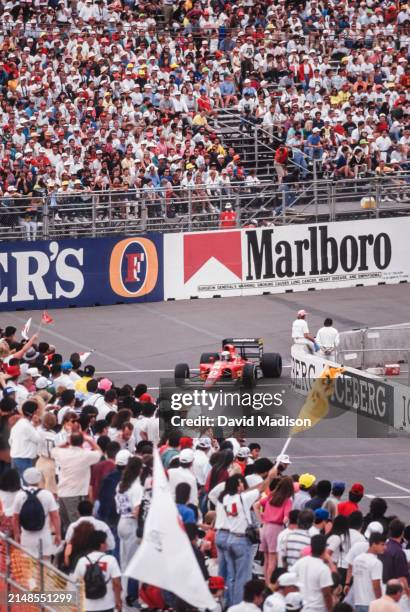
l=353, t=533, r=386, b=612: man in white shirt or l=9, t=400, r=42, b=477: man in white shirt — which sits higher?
l=9, t=400, r=42, b=477: man in white shirt

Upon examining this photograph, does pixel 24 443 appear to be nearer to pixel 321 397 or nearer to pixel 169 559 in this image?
pixel 169 559

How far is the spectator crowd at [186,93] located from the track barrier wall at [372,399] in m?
11.1

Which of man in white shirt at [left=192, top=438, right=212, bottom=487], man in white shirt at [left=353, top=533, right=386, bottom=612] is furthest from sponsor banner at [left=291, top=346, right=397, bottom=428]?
man in white shirt at [left=353, top=533, right=386, bottom=612]

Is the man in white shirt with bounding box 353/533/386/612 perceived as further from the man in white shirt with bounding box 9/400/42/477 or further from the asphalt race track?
the asphalt race track

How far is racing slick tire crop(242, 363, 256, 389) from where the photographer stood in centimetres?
2919

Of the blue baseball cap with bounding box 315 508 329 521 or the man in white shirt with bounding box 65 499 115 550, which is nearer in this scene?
the man in white shirt with bounding box 65 499 115 550

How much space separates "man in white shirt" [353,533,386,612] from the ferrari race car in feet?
43.3

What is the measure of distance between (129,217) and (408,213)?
8.08 m

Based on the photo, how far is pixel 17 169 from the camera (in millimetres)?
37062

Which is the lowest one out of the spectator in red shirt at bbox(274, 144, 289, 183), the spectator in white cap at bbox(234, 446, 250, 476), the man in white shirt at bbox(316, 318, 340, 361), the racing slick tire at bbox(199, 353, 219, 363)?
the racing slick tire at bbox(199, 353, 219, 363)

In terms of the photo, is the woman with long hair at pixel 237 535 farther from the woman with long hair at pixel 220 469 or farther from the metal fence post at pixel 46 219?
the metal fence post at pixel 46 219

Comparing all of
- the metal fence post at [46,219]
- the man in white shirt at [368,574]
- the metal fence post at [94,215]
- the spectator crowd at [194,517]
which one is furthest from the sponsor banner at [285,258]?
the man in white shirt at [368,574]

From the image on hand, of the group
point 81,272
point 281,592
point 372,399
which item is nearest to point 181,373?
point 372,399

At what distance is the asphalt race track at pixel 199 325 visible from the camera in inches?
1214
